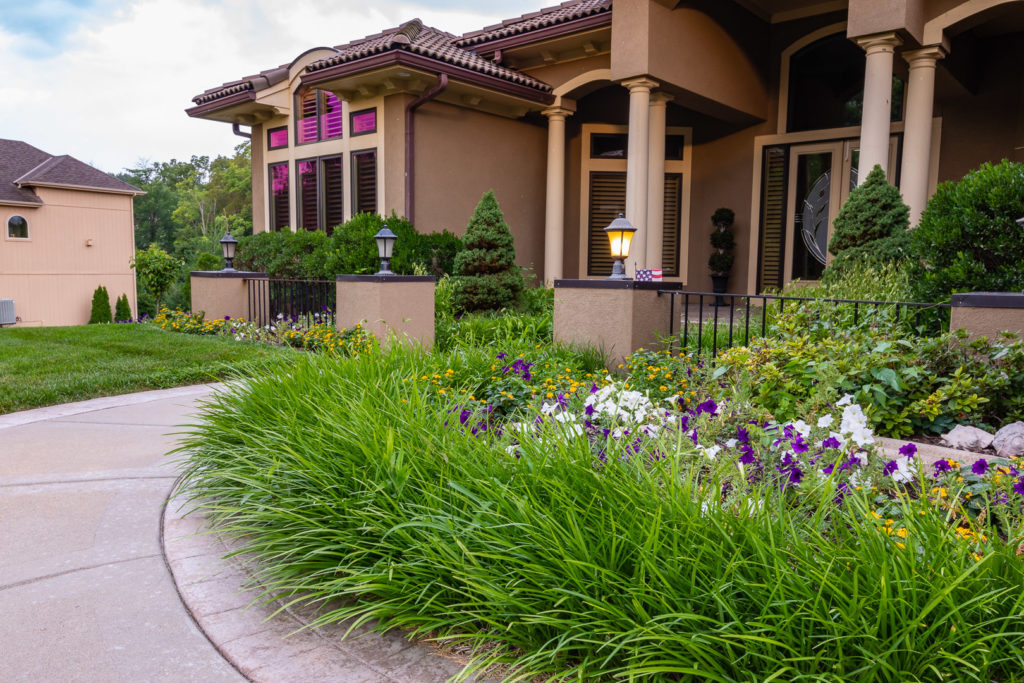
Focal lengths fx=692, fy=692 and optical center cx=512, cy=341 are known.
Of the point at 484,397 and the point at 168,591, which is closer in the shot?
the point at 168,591

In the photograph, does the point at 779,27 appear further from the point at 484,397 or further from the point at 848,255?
the point at 484,397

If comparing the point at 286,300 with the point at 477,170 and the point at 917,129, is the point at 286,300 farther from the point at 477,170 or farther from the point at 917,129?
the point at 917,129

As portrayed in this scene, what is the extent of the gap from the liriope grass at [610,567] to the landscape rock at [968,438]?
69.5 inches

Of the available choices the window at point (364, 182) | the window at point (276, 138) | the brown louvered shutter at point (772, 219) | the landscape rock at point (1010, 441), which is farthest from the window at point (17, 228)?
the landscape rock at point (1010, 441)

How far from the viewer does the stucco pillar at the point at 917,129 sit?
343 inches

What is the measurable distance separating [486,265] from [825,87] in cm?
700

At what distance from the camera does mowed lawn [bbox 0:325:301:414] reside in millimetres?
5758

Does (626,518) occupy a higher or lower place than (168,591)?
higher

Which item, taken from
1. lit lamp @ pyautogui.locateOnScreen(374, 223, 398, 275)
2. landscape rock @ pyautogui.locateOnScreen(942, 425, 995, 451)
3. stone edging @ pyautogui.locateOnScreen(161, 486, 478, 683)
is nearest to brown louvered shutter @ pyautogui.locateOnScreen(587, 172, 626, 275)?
lit lamp @ pyautogui.locateOnScreen(374, 223, 398, 275)

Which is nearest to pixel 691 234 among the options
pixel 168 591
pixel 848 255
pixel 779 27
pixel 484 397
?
pixel 779 27

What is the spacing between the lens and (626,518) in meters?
2.02

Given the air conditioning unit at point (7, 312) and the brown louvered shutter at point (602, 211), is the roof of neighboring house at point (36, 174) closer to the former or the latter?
the air conditioning unit at point (7, 312)

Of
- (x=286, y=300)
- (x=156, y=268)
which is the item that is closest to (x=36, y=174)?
(x=156, y=268)

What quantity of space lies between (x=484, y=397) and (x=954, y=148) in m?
10.0
